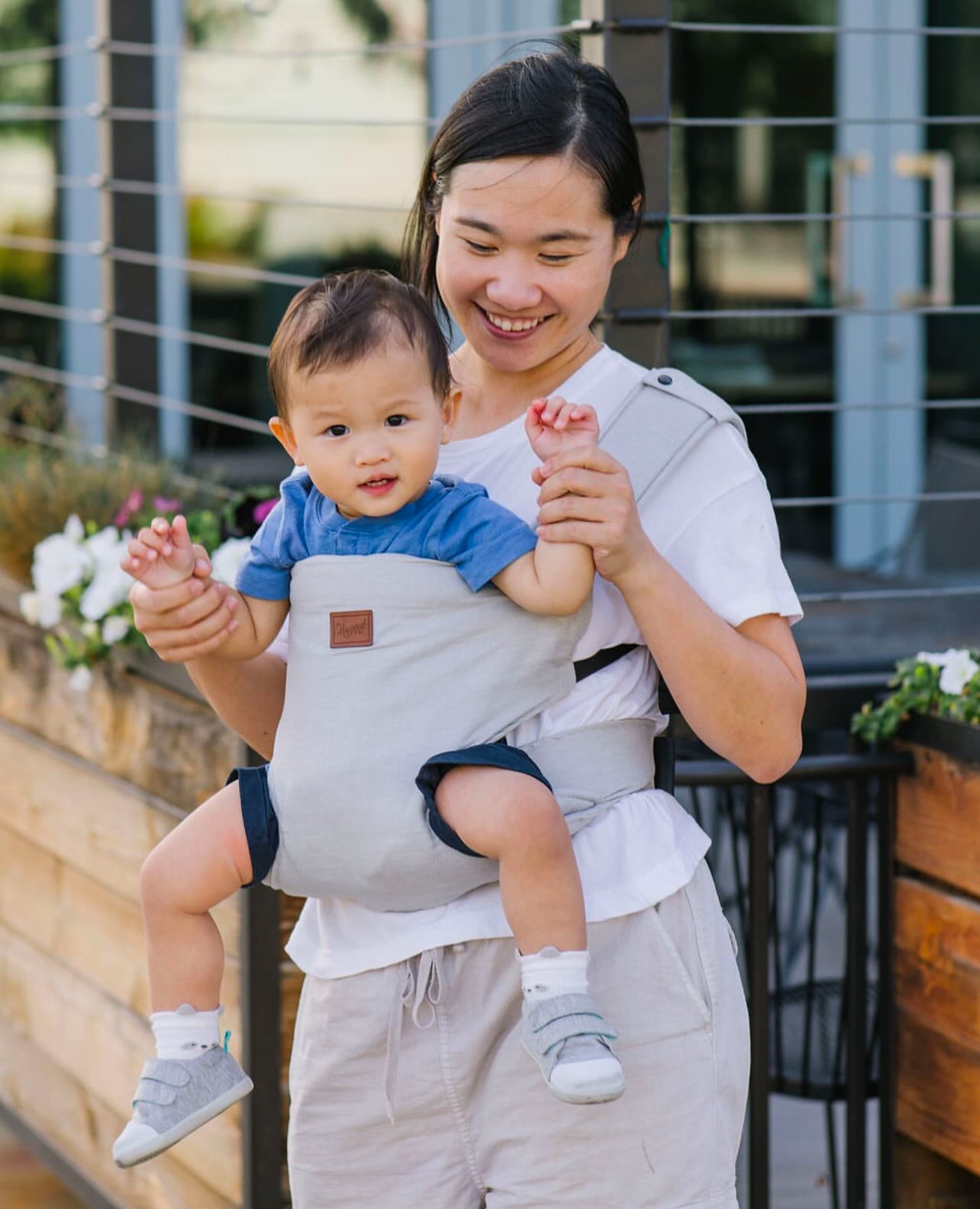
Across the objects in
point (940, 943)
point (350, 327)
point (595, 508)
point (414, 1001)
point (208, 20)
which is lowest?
point (940, 943)

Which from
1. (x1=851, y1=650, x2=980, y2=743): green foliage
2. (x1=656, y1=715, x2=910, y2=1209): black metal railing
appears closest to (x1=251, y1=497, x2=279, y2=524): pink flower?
(x1=656, y1=715, x2=910, y2=1209): black metal railing

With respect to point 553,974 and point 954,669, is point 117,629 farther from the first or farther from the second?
point 553,974

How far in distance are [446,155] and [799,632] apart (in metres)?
2.23

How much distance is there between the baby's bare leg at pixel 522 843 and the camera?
160 cm

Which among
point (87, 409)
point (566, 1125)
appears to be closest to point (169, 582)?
point (566, 1125)

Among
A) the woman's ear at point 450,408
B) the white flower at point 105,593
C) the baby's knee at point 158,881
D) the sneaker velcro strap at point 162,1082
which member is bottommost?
the sneaker velcro strap at point 162,1082

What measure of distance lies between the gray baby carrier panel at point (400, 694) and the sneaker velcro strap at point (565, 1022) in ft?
0.47

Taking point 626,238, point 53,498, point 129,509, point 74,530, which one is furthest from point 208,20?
point 626,238

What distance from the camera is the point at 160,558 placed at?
1.66 metres

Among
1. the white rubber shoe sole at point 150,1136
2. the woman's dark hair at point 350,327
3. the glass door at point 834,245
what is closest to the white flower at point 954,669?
the woman's dark hair at point 350,327

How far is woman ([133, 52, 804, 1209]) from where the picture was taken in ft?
5.48

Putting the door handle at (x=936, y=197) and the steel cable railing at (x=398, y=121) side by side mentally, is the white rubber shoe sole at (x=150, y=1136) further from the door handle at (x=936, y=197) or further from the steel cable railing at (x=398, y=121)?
the door handle at (x=936, y=197)

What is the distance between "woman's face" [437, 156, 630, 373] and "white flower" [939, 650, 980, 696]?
937 mm

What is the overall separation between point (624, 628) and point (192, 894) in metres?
0.47
